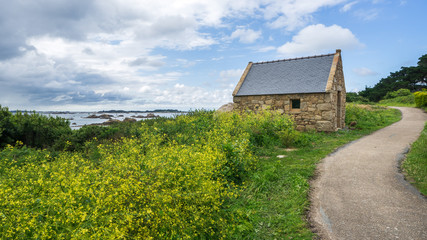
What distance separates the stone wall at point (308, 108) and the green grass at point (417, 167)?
5227mm

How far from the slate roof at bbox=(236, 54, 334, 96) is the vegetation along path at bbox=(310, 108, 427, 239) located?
7381 millimetres

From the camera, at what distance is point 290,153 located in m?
9.55

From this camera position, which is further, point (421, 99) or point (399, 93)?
point (399, 93)

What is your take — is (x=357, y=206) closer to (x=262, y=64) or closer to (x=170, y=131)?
(x=170, y=131)

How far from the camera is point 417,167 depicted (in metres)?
7.09

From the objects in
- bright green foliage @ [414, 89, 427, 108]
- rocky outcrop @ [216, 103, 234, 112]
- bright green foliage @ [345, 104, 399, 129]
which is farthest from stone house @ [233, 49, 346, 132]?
bright green foliage @ [414, 89, 427, 108]

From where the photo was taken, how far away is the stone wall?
14.2 meters

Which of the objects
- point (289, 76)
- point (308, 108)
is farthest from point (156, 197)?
point (289, 76)

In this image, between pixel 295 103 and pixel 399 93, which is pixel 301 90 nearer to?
pixel 295 103

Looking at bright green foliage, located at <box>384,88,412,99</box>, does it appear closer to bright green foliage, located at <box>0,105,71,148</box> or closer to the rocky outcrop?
the rocky outcrop

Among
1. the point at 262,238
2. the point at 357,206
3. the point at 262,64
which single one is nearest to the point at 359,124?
the point at 262,64

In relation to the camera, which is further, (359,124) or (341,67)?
(359,124)

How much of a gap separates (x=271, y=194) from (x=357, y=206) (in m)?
1.70

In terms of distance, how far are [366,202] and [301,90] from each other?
34.4 feet
